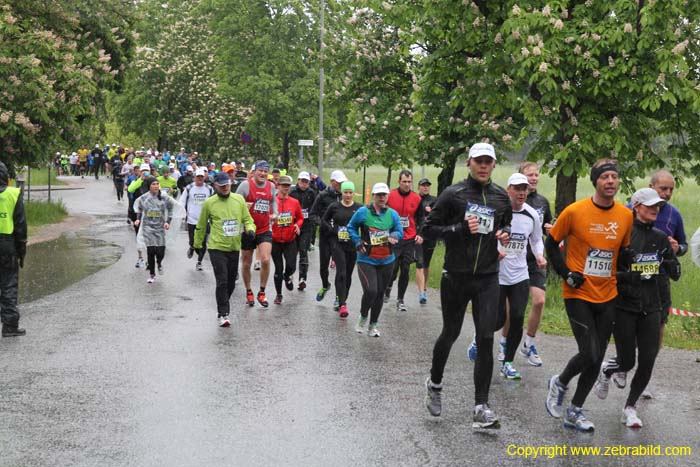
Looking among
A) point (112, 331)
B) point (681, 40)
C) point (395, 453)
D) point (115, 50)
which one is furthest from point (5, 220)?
point (115, 50)

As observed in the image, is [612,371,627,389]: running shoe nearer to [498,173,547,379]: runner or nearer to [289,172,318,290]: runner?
[498,173,547,379]: runner

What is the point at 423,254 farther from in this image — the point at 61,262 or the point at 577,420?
the point at 61,262

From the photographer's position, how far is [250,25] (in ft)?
160

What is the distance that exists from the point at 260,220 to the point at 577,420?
24.6 ft

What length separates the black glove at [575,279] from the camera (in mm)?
7125

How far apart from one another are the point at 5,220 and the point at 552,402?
265 inches

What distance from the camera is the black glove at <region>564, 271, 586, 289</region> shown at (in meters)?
7.12

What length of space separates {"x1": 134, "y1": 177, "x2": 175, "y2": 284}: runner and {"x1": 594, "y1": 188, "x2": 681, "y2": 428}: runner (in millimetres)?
10620

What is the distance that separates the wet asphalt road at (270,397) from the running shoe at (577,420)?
0.09 meters

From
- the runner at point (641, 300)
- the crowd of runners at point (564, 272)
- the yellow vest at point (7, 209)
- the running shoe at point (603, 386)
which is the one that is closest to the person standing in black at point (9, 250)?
the yellow vest at point (7, 209)

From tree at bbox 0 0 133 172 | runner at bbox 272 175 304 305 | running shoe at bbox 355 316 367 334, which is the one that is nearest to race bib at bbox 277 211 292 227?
runner at bbox 272 175 304 305

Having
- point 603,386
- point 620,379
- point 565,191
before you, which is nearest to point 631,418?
point 603,386

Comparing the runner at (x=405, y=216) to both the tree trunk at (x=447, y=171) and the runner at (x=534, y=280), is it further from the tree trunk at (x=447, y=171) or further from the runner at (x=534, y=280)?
the tree trunk at (x=447, y=171)

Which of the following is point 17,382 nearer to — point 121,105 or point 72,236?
point 72,236
